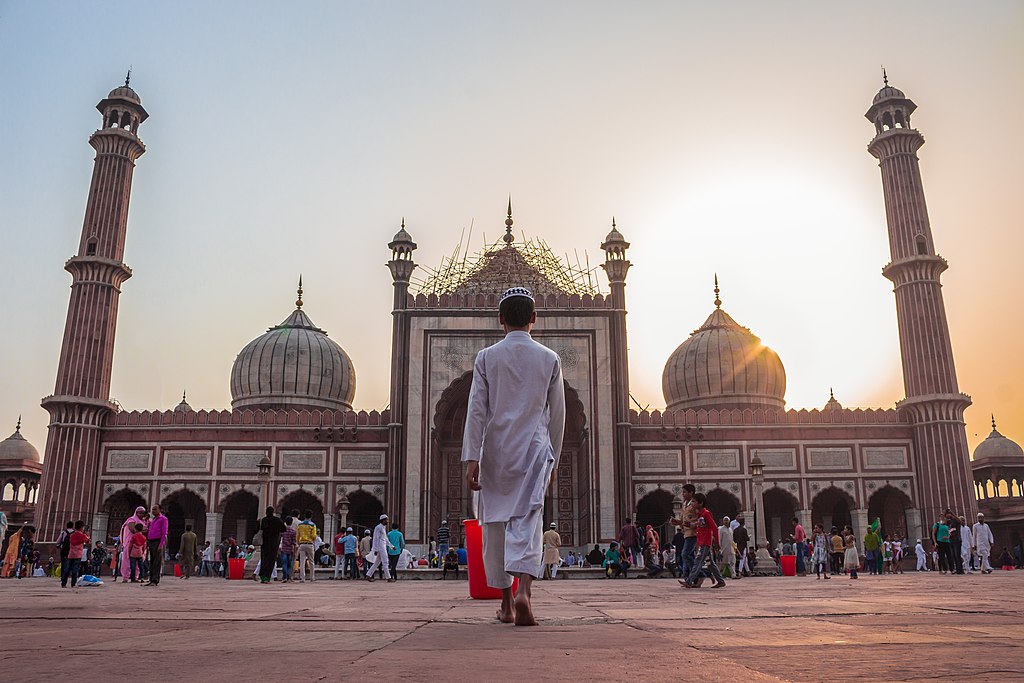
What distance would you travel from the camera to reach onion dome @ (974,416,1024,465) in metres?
34.0

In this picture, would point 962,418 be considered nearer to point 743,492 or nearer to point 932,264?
point 932,264

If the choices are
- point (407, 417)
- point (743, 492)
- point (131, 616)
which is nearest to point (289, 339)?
point (407, 417)

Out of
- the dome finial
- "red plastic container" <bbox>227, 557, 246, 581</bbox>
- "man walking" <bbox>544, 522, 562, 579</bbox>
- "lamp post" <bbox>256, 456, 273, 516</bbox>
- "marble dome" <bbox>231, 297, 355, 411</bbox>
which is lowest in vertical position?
"red plastic container" <bbox>227, 557, 246, 581</bbox>

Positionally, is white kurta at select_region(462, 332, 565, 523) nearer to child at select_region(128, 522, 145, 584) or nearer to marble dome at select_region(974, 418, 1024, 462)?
child at select_region(128, 522, 145, 584)

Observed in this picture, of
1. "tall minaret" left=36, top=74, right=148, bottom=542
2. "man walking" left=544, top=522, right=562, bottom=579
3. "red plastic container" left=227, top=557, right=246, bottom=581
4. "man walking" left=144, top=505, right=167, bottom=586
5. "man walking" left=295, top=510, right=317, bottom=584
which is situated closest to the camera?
"man walking" left=144, top=505, right=167, bottom=586

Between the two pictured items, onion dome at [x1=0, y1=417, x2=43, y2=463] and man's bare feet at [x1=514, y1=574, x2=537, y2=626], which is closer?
man's bare feet at [x1=514, y1=574, x2=537, y2=626]

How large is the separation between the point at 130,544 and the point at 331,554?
8.43 m

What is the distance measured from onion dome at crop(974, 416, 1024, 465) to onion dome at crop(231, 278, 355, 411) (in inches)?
1011

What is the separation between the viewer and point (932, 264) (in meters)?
23.6

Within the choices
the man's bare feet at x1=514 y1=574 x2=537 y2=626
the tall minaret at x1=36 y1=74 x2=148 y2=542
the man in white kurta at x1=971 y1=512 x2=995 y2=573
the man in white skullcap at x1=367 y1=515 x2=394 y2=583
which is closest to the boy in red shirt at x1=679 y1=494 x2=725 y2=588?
the man in white skullcap at x1=367 y1=515 x2=394 y2=583

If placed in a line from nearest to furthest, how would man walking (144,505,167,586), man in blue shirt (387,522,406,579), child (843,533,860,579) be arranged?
man walking (144,505,167,586) → child (843,533,860,579) → man in blue shirt (387,522,406,579)

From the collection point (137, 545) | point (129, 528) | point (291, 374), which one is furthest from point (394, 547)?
point (291, 374)

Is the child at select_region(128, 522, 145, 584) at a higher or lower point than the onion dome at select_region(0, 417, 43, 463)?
lower

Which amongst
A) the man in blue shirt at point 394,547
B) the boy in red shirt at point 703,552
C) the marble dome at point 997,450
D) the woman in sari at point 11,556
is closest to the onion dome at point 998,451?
the marble dome at point 997,450
